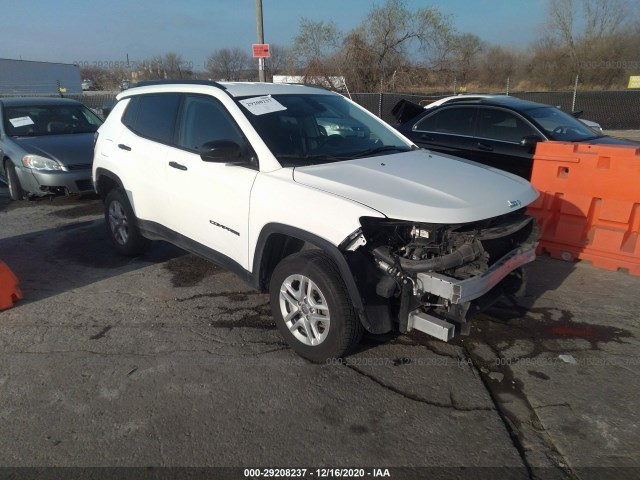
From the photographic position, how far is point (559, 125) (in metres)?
6.94

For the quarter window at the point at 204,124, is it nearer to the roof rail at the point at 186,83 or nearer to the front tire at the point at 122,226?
the roof rail at the point at 186,83

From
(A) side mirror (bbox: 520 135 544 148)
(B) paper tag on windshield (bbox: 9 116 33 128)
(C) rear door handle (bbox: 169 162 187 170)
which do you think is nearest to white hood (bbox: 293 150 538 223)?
(C) rear door handle (bbox: 169 162 187 170)

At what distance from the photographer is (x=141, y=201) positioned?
511 centimetres

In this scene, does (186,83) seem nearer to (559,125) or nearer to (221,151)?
(221,151)

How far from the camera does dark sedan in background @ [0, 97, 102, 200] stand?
7946mm

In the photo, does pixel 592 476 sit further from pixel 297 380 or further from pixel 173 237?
pixel 173 237

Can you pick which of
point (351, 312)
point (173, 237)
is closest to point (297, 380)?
point (351, 312)

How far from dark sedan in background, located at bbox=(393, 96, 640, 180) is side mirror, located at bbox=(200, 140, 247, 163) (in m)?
4.24

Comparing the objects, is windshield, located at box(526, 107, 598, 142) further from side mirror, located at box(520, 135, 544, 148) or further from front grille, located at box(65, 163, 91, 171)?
front grille, located at box(65, 163, 91, 171)

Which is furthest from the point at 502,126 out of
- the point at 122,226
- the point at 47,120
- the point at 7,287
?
the point at 47,120

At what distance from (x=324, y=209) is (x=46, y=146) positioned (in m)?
6.95

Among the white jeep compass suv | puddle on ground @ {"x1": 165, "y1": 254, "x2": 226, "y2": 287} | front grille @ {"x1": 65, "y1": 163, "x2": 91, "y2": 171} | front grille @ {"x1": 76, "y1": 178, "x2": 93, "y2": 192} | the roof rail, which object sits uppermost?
the roof rail

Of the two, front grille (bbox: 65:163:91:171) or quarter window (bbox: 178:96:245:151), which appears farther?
front grille (bbox: 65:163:91:171)

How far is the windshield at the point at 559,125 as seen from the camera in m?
6.70
